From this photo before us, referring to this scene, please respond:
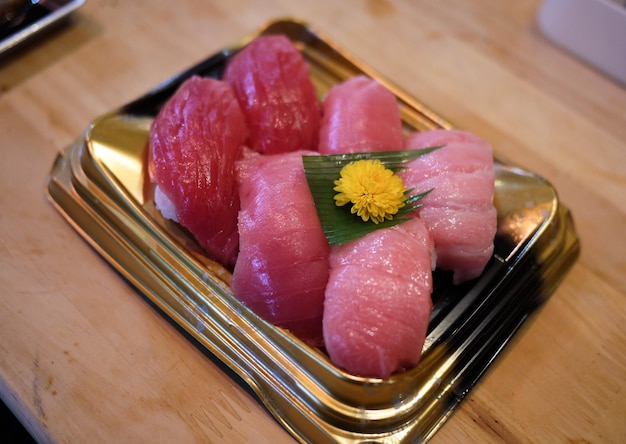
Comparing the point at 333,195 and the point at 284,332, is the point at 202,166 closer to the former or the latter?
the point at 333,195

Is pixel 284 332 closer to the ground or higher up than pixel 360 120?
closer to the ground

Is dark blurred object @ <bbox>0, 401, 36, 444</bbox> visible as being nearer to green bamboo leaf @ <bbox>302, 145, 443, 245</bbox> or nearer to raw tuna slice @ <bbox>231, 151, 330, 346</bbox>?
raw tuna slice @ <bbox>231, 151, 330, 346</bbox>

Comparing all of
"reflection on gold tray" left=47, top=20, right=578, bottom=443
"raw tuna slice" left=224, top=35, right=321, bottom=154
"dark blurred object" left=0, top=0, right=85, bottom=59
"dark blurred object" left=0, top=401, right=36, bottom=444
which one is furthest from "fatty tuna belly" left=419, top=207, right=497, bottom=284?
"dark blurred object" left=0, top=0, right=85, bottom=59

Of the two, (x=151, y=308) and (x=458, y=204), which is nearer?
(x=458, y=204)

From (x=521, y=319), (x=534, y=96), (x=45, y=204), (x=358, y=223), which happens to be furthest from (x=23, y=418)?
(x=534, y=96)

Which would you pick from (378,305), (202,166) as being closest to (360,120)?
(202,166)
